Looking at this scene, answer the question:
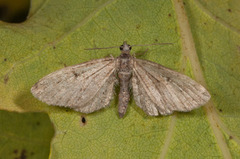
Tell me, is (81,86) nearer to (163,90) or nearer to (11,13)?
(163,90)

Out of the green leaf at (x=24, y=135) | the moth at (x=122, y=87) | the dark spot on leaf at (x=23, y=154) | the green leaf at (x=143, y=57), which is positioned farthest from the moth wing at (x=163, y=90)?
the dark spot on leaf at (x=23, y=154)

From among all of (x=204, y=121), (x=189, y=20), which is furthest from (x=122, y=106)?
(x=189, y=20)

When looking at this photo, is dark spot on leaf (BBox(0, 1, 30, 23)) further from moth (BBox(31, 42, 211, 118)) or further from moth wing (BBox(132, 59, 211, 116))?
moth wing (BBox(132, 59, 211, 116))

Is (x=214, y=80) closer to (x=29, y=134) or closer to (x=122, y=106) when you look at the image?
(x=122, y=106)

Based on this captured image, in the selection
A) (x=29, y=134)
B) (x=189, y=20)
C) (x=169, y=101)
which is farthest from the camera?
(x=29, y=134)

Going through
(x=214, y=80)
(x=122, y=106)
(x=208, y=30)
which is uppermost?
(x=208, y=30)

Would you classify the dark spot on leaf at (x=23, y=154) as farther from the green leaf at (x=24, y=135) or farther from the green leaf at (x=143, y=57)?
the green leaf at (x=143, y=57)
